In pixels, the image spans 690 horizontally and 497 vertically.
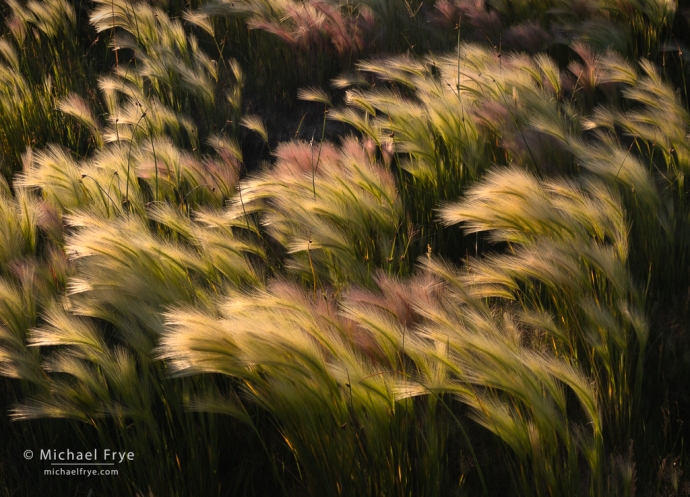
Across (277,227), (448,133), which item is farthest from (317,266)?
(448,133)

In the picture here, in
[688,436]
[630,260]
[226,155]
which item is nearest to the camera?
[688,436]

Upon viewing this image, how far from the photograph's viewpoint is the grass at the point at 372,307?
Result: 135cm

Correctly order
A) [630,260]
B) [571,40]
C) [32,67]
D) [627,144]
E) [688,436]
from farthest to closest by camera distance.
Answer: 1. [32,67]
2. [571,40]
3. [627,144]
4. [630,260]
5. [688,436]

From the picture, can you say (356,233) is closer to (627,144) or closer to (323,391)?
(323,391)

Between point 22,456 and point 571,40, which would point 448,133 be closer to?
point 571,40

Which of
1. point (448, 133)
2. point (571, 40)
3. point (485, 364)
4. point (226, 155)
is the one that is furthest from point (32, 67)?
point (485, 364)

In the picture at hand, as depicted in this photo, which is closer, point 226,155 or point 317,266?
point 317,266

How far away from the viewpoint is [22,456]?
5.58ft

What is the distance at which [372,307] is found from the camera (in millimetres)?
1491

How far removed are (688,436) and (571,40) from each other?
231cm

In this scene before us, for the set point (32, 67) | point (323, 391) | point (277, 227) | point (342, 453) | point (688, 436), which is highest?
point (32, 67)

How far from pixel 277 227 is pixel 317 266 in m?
0.16

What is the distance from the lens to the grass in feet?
4.43

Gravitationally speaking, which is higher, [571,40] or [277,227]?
[571,40]
